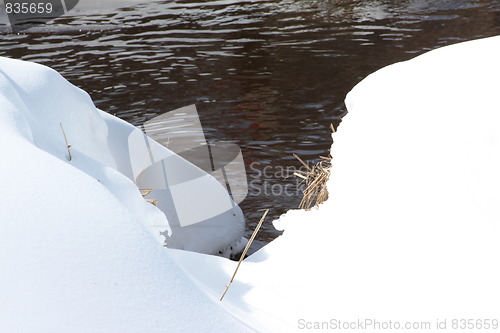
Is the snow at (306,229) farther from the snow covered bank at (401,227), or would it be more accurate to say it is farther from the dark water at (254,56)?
the dark water at (254,56)

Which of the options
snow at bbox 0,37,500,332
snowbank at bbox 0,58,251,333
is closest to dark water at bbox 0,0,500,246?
snow at bbox 0,37,500,332

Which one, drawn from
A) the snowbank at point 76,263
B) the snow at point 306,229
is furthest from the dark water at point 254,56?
the snowbank at point 76,263

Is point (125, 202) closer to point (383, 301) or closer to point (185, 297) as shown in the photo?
point (185, 297)

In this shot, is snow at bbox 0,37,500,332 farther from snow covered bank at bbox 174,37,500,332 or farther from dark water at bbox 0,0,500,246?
dark water at bbox 0,0,500,246

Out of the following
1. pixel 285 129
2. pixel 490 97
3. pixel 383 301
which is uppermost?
pixel 490 97

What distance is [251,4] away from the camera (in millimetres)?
10656

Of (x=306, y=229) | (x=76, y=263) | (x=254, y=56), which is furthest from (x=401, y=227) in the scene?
(x=254, y=56)

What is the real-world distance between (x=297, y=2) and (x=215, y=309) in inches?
375

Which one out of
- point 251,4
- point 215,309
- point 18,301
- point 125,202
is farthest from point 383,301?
point 251,4

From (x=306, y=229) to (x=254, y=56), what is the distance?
584 cm

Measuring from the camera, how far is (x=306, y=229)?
238 cm

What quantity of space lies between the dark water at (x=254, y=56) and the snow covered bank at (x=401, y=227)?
157cm

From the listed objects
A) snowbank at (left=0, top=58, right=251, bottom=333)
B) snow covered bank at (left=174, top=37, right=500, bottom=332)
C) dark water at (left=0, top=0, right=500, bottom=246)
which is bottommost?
dark water at (left=0, top=0, right=500, bottom=246)

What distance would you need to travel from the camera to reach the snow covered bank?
6.40 feet
